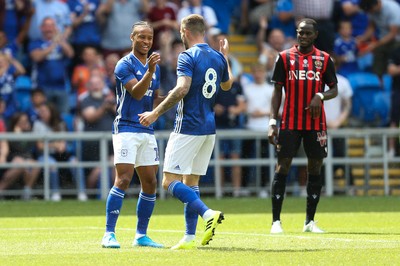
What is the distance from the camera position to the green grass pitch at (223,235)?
33.1ft

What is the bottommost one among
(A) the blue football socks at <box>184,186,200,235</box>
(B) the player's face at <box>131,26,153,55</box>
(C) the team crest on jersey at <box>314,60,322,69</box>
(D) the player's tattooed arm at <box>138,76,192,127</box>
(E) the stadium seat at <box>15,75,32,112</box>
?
(A) the blue football socks at <box>184,186,200,235</box>

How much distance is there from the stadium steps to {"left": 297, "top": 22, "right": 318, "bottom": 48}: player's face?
1182 cm

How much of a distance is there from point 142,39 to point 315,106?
2582 millimetres

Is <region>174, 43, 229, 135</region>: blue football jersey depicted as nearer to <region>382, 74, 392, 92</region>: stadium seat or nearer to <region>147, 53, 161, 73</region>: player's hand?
<region>147, 53, 161, 73</region>: player's hand

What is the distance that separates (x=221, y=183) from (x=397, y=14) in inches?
259

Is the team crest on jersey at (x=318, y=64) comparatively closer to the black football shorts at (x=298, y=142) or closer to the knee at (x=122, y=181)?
the black football shorts at (x=298, y=142)

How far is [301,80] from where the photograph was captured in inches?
526

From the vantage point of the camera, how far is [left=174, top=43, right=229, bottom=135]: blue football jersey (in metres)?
11.2

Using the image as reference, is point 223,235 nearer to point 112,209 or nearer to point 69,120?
point 112,209

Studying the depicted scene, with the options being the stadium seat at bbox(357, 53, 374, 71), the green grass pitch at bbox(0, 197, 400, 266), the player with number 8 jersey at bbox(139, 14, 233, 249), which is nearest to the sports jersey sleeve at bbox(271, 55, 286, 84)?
the green grass pitch at bbox(0, 197, 400, 266)

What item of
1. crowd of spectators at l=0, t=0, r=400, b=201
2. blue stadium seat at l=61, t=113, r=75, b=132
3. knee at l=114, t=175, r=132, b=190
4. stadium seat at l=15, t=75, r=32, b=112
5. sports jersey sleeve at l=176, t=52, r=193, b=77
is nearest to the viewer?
sports jersey sleeve at l=176, t=52, r=193, b=77

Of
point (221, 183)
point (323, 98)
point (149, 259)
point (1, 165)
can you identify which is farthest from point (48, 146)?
point (149, 259)

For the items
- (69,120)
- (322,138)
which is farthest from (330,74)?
(69,120)

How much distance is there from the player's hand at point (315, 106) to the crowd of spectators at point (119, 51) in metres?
7.67
